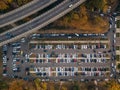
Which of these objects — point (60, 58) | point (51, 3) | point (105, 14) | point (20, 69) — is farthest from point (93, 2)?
point (20, 69)

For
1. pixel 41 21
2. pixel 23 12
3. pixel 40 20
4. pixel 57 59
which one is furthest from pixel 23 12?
pixel 57 59

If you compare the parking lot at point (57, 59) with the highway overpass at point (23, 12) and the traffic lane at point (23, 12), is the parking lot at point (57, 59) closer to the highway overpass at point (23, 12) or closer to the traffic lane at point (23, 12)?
the highway overpass at point (23, 12)

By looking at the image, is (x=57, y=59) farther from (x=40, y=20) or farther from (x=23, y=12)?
(x=23, y=12)

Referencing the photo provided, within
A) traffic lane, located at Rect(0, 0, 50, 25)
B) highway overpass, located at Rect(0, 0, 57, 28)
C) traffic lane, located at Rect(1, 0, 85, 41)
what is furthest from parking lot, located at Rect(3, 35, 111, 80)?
traffic lane, located at Rect(0, 0, 50, 25)

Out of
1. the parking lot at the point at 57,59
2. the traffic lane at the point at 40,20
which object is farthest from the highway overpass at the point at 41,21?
the parking lot at the point at 57,59

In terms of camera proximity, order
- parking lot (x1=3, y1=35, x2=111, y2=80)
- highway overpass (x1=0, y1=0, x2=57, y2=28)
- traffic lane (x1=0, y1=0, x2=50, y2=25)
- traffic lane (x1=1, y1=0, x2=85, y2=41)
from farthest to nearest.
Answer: parking lot (x1=3, y1=35, x2=111, y2=80)
traffic lane (x1=1, y1=0, x2=85, y2=41)
traffic lane (x1=0, y1=0, x2=50, y2=25)
highway overpass (x1=0, y1=0, x2=57, y2=28)

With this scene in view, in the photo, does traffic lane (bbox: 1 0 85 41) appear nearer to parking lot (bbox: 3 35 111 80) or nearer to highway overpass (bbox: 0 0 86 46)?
highway overpass (bbox: 0 0 86 46)
